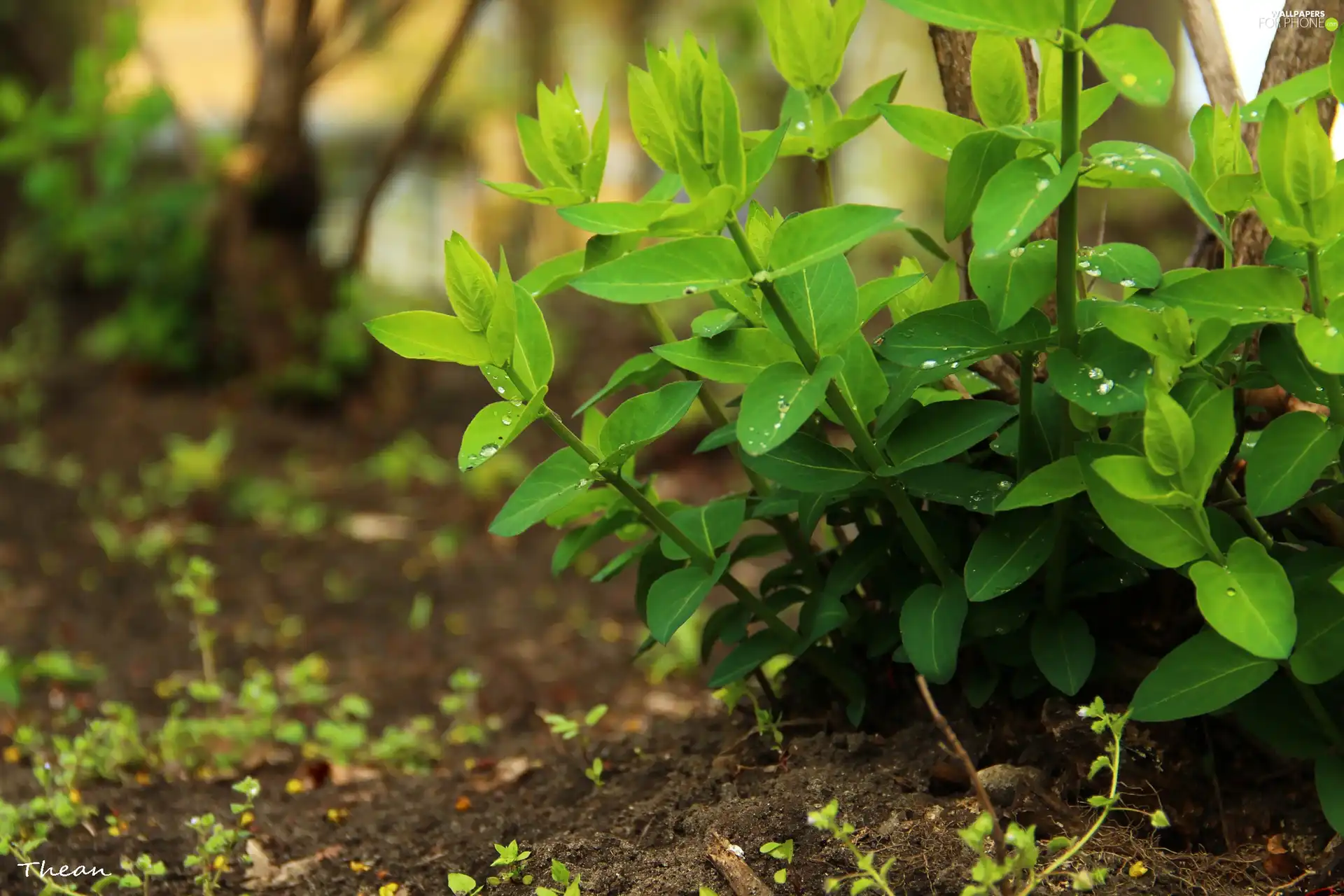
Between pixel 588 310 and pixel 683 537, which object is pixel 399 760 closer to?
pixel 683 537

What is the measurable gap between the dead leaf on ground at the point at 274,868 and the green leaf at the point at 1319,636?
52.9 inches

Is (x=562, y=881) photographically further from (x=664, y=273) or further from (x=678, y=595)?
(x=664, y=273)

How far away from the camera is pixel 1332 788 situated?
129cm

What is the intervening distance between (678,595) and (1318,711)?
0.72 metres

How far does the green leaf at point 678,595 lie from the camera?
1.36 meters

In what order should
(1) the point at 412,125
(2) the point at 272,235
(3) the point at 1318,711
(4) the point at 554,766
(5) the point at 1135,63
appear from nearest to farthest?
(5) the point at 1135,63 → (3) the point at 1318,711 → (4) the point at 554,766 → (1) the point at 412,125 → (2) the point at 272,235

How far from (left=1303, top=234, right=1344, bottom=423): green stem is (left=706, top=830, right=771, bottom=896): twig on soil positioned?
800mm

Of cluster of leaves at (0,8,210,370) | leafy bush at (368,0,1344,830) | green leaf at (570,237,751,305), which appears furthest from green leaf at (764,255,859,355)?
cluster of leaves at (0,8,210,370)

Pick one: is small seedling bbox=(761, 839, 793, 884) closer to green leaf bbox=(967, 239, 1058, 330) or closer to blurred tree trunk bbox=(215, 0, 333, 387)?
green leaf bbox=(967, 239, 1058, 330)

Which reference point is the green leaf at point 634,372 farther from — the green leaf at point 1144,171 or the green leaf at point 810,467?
the green leaf at point 1144,171

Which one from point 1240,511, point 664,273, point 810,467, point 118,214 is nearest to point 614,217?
point 664,273

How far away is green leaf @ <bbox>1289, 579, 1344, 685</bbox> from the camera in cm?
123

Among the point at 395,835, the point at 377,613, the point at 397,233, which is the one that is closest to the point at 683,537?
the point at 395,835

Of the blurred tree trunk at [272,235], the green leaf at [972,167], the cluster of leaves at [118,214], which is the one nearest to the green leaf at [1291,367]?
the green leaf at [972,167]
